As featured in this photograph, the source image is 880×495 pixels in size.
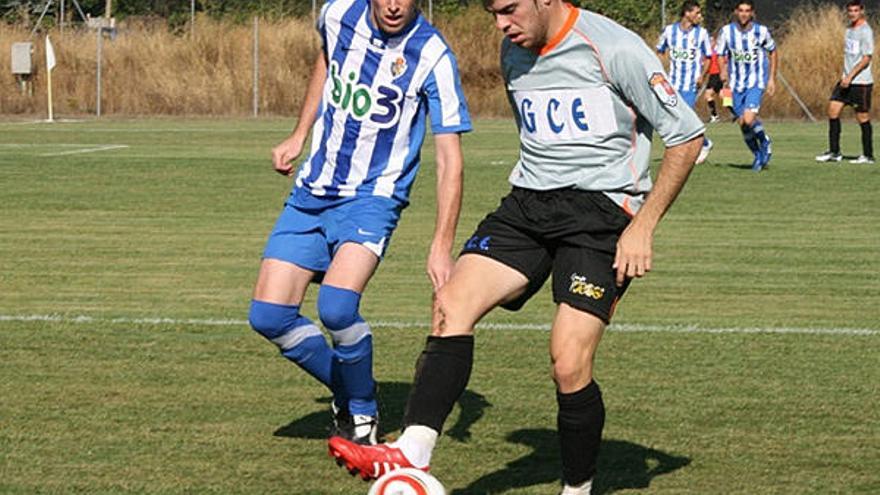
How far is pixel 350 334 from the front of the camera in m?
7.01

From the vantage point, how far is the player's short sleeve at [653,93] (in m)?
5.88

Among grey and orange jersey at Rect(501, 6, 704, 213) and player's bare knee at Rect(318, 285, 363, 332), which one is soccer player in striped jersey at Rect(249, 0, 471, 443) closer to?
player's bare knee at Rect(318, 285, 363, 332)

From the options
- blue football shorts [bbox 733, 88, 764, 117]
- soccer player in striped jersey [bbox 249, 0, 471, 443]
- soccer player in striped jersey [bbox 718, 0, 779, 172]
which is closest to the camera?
soccer player in striped jersey [bbox 249, 0, 471, 443]

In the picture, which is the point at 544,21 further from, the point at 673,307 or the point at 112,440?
the point at 673,307

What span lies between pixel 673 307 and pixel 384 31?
185 inches

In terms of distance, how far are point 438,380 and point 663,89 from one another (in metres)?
1.19

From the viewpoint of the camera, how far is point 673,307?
11086 mm

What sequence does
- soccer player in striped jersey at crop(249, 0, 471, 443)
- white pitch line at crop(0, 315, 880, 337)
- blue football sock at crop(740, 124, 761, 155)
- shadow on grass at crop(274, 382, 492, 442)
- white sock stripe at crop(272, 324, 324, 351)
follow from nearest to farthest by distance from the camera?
1. soccer player in striped jersey at crop(249, 0, 471, 443)
2. white sock stripe at crop(272, 324, 324, 351)
3. shadow on grass at crop(274, 382, 492, 442)
4. white pitch line at crop(0, 315, 880, 337)
5. blue football sock at crop(740, 124, 761, 155)

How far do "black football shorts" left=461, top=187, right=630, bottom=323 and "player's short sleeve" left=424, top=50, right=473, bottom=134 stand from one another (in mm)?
673

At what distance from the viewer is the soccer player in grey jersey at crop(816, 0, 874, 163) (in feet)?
81.0

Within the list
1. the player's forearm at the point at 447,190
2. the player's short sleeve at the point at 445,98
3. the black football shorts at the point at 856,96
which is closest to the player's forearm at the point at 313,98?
the player's short sleeve at the point at 445,98

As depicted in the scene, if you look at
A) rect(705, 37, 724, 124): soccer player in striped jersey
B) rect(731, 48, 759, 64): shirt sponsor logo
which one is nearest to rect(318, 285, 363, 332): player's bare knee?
rect(731, 48, 759, 64): shirt sponsor logo

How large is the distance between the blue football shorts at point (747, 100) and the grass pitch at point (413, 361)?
5678 millimetres

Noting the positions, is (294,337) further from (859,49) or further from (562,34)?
(859,49)
